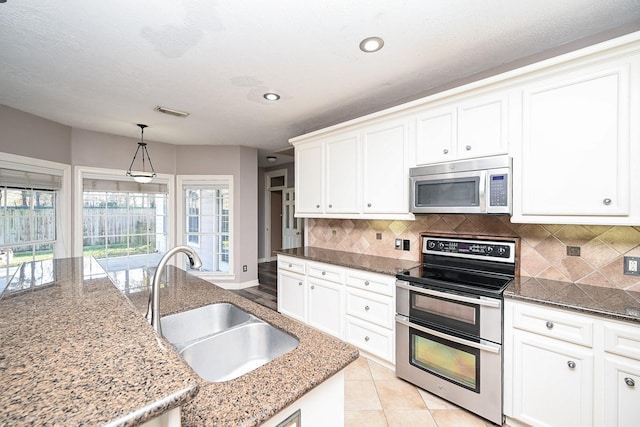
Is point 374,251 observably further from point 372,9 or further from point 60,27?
point 60,27

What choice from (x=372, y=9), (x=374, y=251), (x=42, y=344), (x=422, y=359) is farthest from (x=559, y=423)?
(x=372, y=9)

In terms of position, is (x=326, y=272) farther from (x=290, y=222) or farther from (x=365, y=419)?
(x=290, y=222)

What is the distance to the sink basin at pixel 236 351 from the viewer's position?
118 centimetres

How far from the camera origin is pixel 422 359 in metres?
2.11

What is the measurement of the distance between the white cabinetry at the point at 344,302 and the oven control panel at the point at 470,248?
0.57 m

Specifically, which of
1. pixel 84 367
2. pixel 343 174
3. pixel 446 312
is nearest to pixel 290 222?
pixel 343 174

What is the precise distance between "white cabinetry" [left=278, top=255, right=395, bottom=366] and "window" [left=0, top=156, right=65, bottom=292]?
→ 290 cm

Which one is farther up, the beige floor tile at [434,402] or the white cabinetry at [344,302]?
the white cabinetry at [344,302]

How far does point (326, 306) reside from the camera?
9.39ft

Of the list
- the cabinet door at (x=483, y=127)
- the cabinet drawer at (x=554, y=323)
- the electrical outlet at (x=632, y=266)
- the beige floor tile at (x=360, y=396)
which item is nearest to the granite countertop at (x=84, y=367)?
the beige floor tile at (x=360, y=396)

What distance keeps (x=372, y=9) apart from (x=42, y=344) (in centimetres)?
200

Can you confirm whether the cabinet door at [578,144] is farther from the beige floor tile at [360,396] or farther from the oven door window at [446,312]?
the beige floor tile at [360,396]

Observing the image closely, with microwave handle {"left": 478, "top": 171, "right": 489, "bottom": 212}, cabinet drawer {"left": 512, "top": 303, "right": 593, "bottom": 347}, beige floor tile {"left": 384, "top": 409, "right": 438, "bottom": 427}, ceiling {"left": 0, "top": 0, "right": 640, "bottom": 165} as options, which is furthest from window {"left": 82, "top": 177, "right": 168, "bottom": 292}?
cabinet drawer {"left": 512, "top": 303, "right": 593, "bottom": 347}

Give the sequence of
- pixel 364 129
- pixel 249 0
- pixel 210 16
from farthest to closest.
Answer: pixel 364 129 < pixel 210 16 < pixel 249 0
